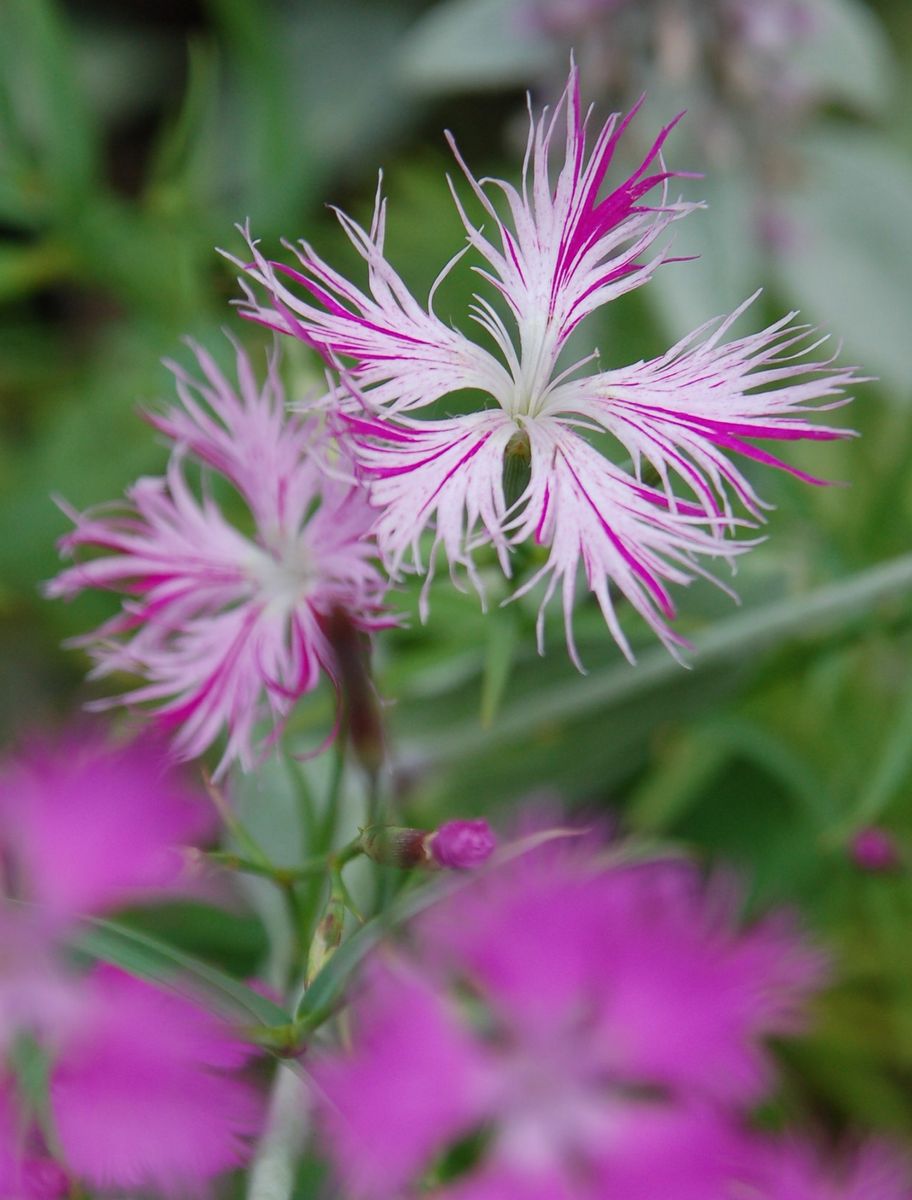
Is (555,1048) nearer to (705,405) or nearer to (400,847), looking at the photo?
(400,847)

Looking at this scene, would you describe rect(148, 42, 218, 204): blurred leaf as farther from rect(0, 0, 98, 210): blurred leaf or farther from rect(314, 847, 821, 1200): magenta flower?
rect(314, 847, 821, 1200): magenta flower

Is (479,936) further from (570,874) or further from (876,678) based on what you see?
(876,678)

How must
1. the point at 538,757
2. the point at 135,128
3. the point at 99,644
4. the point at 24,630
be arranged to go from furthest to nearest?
the point at 135,128, the point at 24,630, the point at 538,757, the point at 99,644

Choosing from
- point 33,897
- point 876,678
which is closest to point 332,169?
point 876,678

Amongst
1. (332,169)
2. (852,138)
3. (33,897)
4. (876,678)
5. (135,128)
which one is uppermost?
(135,128)

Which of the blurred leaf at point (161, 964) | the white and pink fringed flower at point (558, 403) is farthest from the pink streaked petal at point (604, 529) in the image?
the blurred leaf at point (161, 964)

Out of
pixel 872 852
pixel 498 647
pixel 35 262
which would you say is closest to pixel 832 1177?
pixel 872 852

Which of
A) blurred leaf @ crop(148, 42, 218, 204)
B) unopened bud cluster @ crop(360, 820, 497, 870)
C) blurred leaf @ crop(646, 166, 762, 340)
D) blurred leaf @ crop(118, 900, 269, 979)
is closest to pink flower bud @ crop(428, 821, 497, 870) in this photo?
unopened bud cluster @ crop(360, 820, 497, 870)
